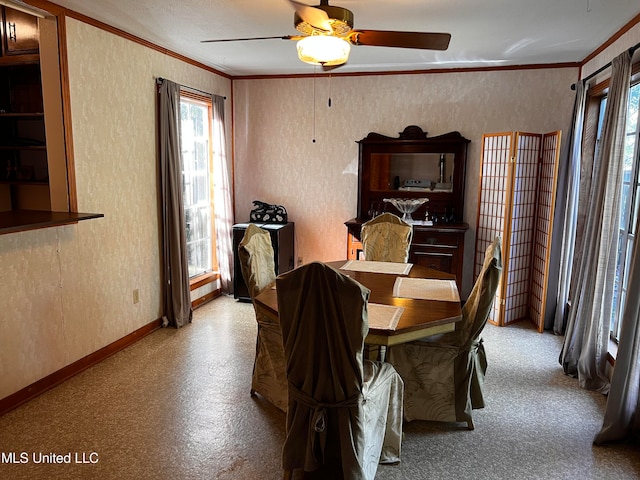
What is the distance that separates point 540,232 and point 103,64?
398cm

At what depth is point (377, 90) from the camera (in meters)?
5.03

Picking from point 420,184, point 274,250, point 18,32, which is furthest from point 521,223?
point 18,32

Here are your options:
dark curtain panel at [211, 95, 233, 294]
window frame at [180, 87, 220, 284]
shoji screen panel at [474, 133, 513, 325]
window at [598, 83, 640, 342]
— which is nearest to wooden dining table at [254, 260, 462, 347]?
window at [598, 83, 640, 342]

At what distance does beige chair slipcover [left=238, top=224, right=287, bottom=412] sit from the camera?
2.79 metres

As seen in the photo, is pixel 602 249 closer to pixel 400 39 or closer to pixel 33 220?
pixel 400 39

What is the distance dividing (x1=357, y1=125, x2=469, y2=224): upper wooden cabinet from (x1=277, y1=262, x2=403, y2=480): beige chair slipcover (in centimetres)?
317

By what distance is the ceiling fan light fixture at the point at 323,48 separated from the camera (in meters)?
2.35

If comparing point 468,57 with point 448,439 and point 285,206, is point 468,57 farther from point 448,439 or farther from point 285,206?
point 448,439

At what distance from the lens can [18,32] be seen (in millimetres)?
3270

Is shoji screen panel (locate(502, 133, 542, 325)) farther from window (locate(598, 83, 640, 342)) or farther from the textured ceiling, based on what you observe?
window (locate(598, 83, 640, 342))

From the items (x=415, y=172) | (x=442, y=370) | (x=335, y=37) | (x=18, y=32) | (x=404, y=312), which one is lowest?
(x=442, y=370)

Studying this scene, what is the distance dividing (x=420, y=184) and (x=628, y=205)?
7.04 feet

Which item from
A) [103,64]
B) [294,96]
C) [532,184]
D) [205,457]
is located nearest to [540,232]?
[532,184]

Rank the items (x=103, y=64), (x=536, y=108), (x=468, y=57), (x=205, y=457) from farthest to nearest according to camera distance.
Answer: (x=536, y=108) < (x=468, y=57) < (x=103, y=64) < (x=205, y=457)
